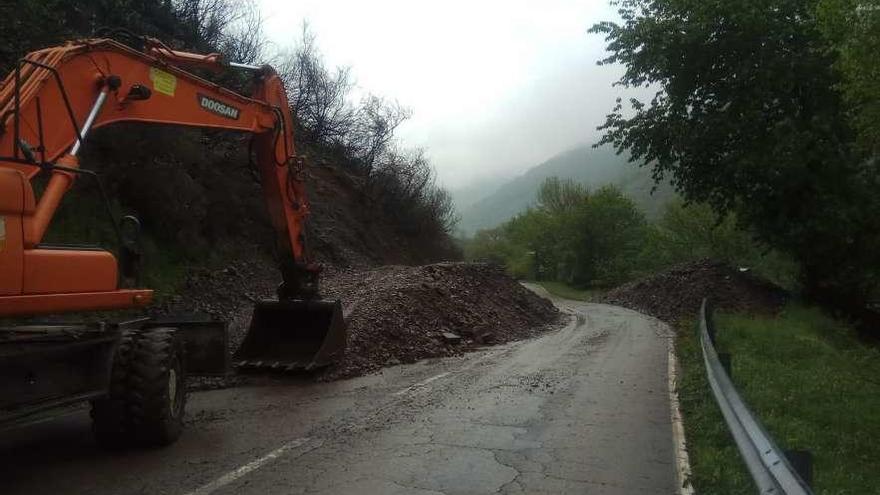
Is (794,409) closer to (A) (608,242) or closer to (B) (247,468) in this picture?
(B) (247,468)

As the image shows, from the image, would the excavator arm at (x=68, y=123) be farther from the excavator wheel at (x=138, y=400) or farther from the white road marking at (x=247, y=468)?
the white road marking at (x=247, y=468)

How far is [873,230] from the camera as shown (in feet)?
95.0

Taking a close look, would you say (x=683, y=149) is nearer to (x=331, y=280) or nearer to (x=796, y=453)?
(x=331, y=280)

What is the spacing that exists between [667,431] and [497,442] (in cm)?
231

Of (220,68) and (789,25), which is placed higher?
(789,25)

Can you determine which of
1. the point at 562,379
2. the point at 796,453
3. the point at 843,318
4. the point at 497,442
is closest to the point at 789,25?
the point at 843,318

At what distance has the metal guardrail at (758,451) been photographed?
4375 mm

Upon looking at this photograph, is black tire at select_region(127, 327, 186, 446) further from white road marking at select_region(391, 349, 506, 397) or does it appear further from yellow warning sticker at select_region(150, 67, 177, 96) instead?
white road marking at select_region(391, 349, 506, 397)

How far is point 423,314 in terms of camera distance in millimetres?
17812

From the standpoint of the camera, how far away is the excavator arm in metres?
5.91

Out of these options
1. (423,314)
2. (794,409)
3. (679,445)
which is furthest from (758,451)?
(423,314)

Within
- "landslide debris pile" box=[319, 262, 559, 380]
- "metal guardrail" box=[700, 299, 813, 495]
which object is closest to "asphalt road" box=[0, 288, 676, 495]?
"metal guardrail" box=[700, 299, 813, 495]

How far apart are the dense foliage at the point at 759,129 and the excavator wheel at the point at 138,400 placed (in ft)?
79.6

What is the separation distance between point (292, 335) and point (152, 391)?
5.38m
